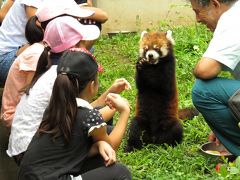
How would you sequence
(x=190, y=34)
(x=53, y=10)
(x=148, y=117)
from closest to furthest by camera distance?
(x=53, y=10) < (x=148, y=117) < (x=190, y=34)

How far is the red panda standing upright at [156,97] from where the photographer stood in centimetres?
483

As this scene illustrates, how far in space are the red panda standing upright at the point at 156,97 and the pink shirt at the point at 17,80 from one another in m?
0.95

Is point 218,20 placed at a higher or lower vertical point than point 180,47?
higher

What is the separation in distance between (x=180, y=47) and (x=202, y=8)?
3880 mm

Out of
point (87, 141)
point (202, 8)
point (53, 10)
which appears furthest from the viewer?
point (53, 10)

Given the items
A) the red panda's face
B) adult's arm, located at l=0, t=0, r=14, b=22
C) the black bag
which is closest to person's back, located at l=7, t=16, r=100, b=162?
the red panda's face

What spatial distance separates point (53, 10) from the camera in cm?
460

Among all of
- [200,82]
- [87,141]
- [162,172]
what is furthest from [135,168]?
[87,141]

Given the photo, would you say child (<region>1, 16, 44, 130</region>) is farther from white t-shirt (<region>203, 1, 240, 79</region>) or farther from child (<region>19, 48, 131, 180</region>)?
white t-shirt (<region>203, 1, 240, 79</region>)

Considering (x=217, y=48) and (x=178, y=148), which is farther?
(x=178, y=148)

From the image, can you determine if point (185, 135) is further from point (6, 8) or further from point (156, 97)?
point (6, 8)

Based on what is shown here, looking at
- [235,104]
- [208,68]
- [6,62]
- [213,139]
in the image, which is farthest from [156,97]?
[6,62]

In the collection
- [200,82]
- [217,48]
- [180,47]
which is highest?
[217,48]

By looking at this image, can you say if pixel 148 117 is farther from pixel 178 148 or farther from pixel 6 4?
pixel 6 4
